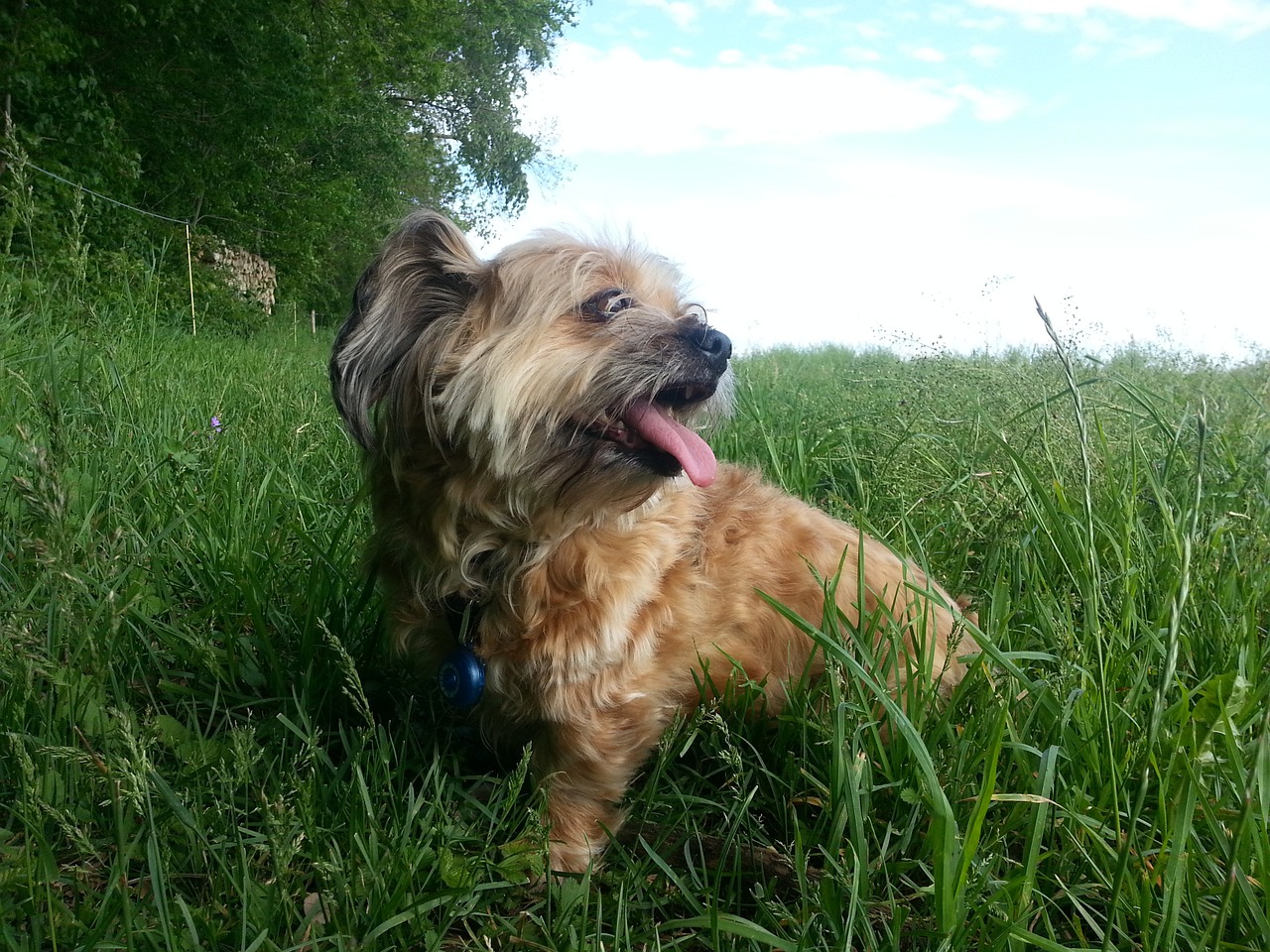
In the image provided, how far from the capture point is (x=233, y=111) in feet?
40.4

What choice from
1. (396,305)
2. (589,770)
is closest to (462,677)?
(589,770)

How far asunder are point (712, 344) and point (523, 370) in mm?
514

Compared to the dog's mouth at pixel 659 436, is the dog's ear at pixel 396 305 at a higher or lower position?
higher

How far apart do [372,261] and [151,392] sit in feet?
7.48

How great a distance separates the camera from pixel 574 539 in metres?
2.05

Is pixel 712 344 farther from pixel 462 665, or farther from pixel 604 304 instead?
pixel 462 665

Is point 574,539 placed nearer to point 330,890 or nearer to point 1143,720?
point 330,890

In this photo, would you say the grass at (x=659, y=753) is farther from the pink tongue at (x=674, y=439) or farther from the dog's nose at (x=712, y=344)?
the dog's nose at (x=712, y=344)

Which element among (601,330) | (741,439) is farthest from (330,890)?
(741,439)

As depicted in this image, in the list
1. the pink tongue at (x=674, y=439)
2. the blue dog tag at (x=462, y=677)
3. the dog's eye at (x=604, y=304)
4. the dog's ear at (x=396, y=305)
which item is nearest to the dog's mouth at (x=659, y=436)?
the pink tongue at (x=674, y=439)

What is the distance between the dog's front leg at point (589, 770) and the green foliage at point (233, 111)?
641 centimetres

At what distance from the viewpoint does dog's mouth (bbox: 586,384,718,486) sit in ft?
6.69

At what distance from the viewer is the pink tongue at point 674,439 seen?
2010mm

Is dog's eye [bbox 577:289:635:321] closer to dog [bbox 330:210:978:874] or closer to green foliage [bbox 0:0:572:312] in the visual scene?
dog [bbox 330:210:978:874]
